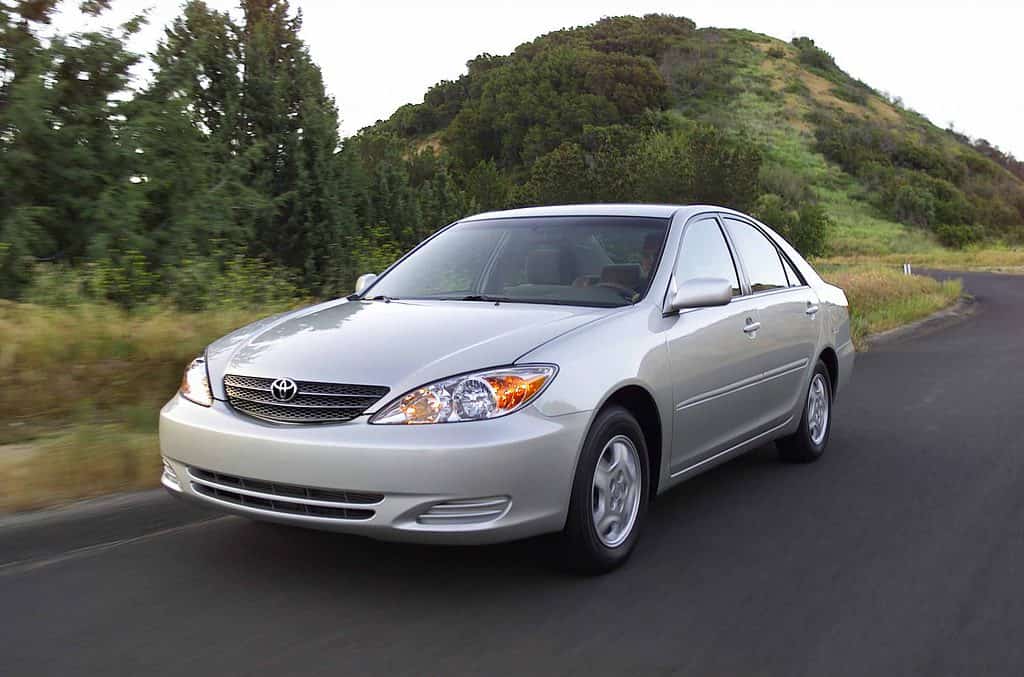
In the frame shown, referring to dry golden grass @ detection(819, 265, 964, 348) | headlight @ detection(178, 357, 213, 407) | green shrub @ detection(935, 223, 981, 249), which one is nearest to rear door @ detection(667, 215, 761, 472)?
headlight @ detection(178, 357, 213, 407)

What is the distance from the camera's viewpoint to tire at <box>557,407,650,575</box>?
4344mm

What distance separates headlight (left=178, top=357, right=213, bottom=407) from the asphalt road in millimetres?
680

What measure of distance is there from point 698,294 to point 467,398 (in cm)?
149

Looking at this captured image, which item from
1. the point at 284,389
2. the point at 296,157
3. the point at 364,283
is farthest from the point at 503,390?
the point at 296,157

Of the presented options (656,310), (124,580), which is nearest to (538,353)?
(656,310)

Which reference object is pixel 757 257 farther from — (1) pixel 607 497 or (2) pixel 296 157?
(2) pixel 296 157

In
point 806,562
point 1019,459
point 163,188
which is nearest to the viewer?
point 806,562

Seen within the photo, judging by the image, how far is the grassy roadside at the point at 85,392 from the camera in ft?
17.3

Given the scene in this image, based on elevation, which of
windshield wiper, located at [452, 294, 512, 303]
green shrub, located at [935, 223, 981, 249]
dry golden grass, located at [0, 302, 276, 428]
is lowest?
green shrub, located at [935, 223, 981, 249]

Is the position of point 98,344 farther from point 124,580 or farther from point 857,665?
point 857,665

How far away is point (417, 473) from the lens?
3.97 meters

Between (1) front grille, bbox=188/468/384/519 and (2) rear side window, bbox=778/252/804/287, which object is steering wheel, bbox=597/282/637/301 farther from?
(2) rear side window, bbox=778/252/804/287

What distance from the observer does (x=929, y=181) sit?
7225 cm

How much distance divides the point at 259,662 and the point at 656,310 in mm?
2394
